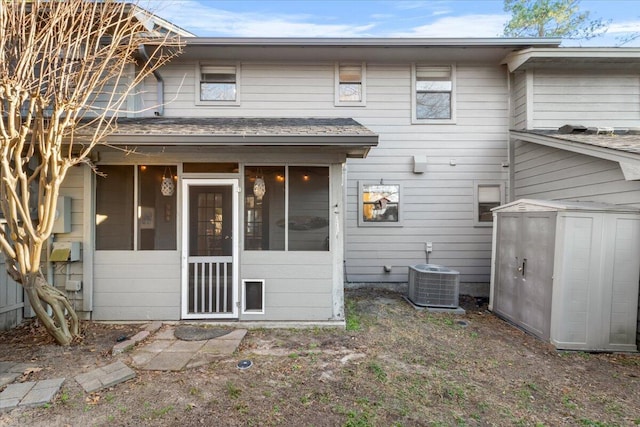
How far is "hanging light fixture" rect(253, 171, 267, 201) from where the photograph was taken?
4430 millimetres

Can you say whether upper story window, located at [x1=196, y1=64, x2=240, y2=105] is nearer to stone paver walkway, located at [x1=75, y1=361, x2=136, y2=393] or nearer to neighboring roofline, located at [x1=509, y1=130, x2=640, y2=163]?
stone paver walkway, located at [x1=75, y1=361, x2=136, y2=393]

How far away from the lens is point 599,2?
1098 cm

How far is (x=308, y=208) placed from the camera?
4453 millimetres

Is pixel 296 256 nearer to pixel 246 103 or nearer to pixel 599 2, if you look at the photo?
pixel 246 103

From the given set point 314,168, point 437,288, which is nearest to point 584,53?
point 437,288

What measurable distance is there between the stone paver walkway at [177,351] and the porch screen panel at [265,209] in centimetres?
128

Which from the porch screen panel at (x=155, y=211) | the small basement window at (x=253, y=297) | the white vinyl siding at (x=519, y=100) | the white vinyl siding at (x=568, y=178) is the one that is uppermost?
the white vinyl siding at (x=519, y=100)

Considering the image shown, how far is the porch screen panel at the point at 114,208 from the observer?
14.5ft

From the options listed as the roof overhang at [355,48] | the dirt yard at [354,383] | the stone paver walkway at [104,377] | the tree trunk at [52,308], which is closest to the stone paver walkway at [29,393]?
the dirt yard at [354,383]

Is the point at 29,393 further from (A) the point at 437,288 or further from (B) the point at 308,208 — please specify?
(A) the point at 437,288

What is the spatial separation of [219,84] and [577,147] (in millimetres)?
6588

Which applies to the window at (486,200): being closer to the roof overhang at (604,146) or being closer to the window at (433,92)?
the roof overhang at (604,146)

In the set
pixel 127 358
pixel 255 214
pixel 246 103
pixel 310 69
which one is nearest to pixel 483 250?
pixel 255 214

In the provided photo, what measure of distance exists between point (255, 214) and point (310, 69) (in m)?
3.76
